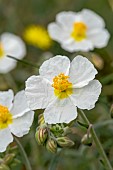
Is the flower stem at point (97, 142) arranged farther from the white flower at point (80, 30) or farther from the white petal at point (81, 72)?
the white flower at point (80, 30)

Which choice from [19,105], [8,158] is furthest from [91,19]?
[8,158]

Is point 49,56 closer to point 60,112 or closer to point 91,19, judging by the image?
point 91,19

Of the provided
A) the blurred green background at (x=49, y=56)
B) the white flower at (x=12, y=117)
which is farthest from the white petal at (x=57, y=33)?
the white flower at (x=12, y=117)

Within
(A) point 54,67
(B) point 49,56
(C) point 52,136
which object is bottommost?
(B) point 49,56

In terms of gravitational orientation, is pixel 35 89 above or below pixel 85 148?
above

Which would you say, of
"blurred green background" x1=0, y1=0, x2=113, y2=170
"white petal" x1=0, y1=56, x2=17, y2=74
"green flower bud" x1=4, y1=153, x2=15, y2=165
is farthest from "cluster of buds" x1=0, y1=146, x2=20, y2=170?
"white petal" x1=0, y1=56, x2=17, y2=74

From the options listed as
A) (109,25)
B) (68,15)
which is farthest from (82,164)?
(109,25)

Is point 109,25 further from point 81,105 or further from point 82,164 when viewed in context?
point 81,105
